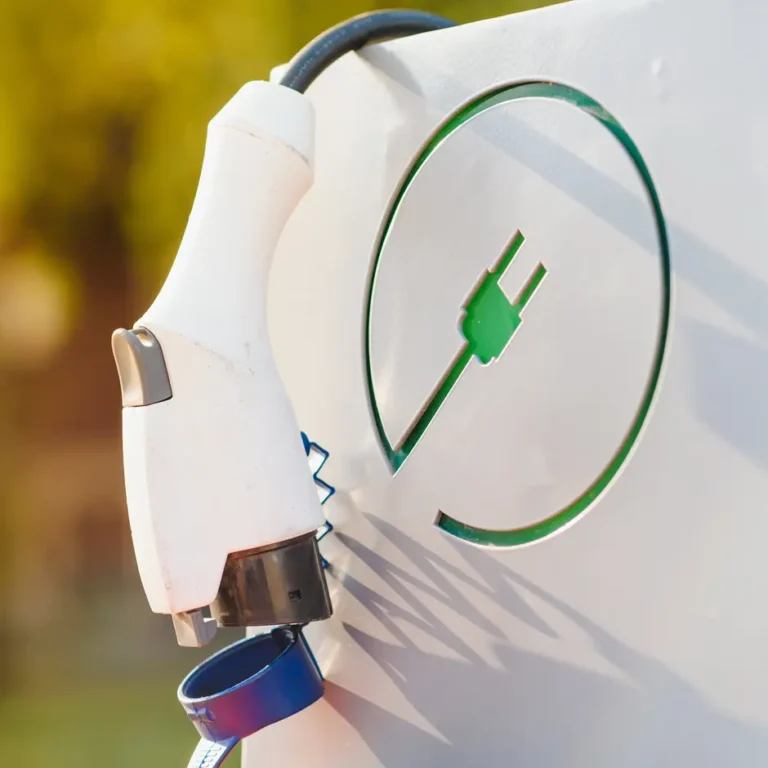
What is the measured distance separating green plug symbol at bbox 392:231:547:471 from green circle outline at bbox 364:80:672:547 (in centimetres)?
5

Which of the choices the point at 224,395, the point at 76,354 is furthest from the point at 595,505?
the point at 76,354

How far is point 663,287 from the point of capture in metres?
0.41

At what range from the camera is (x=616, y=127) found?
1.40ft

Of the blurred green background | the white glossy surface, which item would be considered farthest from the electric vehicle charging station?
the blurred green background

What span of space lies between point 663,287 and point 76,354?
820 millimetres

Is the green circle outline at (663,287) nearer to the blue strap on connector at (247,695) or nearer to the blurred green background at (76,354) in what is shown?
the blue strap on connector at (247,695)

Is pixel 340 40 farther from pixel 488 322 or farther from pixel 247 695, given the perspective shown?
pixel 247 695

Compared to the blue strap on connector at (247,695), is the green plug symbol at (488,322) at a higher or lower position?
higher

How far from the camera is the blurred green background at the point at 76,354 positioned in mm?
1001

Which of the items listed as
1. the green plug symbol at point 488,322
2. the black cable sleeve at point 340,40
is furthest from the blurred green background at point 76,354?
the green plug symbol at point 488,322

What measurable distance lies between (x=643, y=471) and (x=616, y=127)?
0.17 meters

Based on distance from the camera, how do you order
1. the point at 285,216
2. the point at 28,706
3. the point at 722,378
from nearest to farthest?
the point at 722,378
the point at 285,216
the point at 28,706

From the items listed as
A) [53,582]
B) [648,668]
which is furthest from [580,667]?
[53,582]

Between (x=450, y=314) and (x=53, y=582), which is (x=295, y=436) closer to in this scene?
(x=450, y=314)
